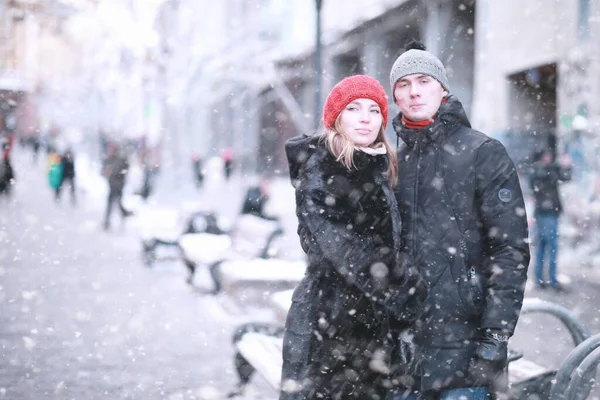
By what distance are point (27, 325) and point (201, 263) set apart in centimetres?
268

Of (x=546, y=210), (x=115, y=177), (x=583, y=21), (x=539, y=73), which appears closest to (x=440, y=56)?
(x=539, y=73)

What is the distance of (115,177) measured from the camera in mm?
16141

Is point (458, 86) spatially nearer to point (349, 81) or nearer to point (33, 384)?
point (33, 384)

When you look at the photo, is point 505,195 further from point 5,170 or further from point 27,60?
point 27,60

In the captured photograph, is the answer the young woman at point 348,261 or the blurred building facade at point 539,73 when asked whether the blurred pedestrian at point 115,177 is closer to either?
the blurred building facade at point 539,73

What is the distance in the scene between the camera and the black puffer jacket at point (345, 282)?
Answer: 2799mm

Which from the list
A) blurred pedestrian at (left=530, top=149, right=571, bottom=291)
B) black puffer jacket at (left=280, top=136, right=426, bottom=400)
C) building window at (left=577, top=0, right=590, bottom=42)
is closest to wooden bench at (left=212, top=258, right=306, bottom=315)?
blurred pedestrian at (left=530, top=149, right=571, bottom=291)

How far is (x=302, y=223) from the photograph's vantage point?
9.49 ft

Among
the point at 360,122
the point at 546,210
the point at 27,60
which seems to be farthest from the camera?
the point at 27,60

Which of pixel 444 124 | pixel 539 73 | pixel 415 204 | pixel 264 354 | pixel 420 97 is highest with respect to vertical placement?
pixel 539 73

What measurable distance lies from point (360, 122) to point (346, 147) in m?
0.16

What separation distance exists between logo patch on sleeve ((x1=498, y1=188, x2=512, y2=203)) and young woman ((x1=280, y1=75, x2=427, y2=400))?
39 centimetres

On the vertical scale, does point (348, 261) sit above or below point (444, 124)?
below

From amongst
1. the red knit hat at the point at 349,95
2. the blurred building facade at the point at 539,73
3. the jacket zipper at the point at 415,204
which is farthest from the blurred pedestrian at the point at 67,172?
the jacket zipper at the point at 415,204
